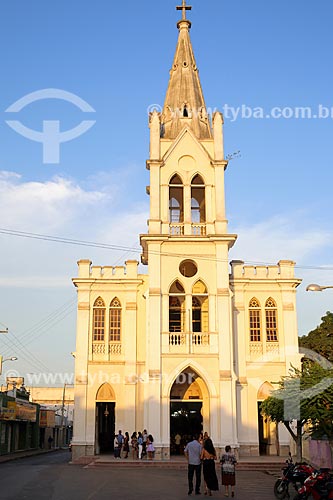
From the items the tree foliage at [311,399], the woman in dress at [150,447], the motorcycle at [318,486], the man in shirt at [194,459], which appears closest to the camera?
the motorcycle at [318,486]

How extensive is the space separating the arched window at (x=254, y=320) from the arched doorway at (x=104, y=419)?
8.52 meters

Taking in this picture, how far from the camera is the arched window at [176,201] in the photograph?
3509 cm

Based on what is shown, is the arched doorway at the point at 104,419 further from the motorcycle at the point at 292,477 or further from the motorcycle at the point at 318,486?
the motorcycle at the point at 318,486

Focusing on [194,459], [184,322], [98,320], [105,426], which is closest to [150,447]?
[184,322]

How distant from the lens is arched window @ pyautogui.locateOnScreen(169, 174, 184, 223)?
115ft

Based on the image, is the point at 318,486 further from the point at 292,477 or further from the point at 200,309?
the point at 200,309

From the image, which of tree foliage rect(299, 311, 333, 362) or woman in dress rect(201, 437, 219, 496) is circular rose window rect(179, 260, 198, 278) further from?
woman in dress rect(201, 437, 219, 496)

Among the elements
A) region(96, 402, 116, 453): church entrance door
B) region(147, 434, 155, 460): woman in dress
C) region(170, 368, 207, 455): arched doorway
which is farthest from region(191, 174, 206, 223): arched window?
region(147, 434, 155, 460): woman in dress

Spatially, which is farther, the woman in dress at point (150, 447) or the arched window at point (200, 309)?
the arched window at point (200, 309)

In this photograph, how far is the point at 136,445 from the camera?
3069 centimetres

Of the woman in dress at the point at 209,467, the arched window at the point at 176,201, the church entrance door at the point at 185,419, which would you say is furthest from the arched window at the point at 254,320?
the woman in dress at the point at 209,467

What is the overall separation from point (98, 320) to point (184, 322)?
18.0 ft

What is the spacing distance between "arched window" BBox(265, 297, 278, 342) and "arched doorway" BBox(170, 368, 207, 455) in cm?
480

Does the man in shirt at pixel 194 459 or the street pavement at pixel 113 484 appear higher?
the man in shirt at pixel 194 459
